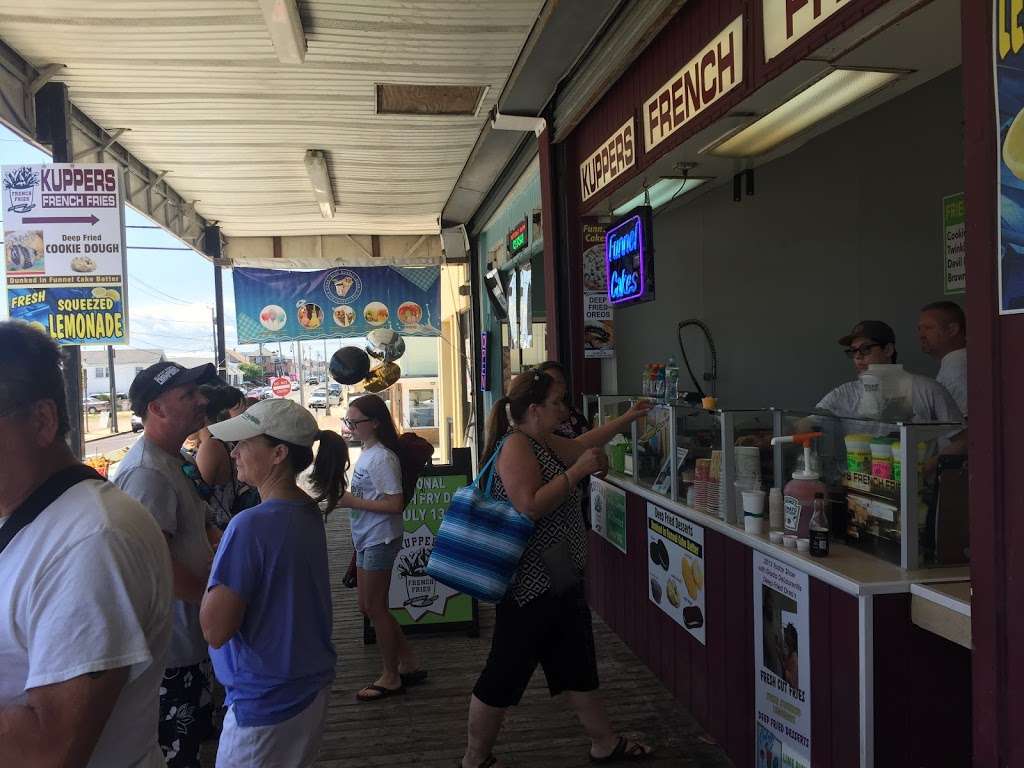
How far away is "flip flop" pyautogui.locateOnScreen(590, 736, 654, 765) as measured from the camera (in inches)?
128

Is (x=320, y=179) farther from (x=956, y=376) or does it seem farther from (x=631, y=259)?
(x=956, y=376)

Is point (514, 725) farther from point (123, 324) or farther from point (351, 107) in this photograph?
point (351, 107)

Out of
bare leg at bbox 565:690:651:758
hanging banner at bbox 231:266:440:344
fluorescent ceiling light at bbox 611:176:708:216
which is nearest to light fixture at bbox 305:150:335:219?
hanging banner at bbox 231:266:440:344

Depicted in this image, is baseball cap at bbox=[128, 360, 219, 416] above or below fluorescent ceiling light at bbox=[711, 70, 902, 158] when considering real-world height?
below

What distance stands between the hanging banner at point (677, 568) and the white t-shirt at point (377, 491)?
141 cm

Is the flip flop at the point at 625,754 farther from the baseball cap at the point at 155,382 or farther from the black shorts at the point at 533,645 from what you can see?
the baseball cap at the point at 155,382

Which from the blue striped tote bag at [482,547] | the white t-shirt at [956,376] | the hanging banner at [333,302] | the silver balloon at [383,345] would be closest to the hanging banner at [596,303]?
the white t-shirt at [956,376]

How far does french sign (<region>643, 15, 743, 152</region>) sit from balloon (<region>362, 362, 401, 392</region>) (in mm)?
4997

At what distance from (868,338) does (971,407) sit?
216 cm

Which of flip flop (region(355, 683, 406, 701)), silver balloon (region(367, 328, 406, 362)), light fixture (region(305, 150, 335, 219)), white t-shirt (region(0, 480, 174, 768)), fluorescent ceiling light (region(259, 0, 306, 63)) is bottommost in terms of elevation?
flip flop (region(355, 683, 406, 701))

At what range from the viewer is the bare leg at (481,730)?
2.96 metres

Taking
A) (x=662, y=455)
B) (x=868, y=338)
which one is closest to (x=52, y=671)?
(x=662, y=455)

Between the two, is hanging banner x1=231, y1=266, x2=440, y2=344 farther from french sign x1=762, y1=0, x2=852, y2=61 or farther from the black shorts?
french sign x1=762, y1=0, x2=852, y2=61

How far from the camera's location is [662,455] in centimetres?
403
